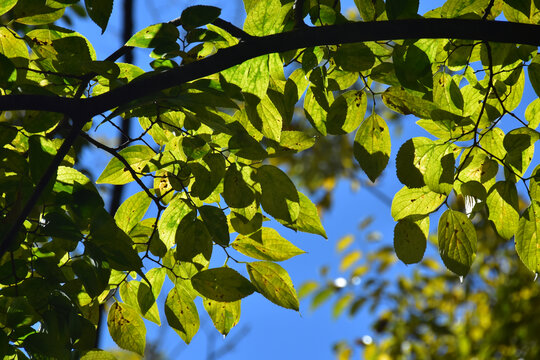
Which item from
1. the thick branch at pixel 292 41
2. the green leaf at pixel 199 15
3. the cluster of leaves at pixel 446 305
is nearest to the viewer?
the thick branch at pixel 292 41

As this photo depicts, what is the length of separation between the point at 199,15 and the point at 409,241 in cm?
48

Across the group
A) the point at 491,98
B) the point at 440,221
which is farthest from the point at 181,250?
the point at 491,98

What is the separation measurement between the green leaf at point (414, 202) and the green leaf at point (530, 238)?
0.46 feet

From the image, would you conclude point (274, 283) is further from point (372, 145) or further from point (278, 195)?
point (372, 145)

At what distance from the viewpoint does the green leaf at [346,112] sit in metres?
0.81

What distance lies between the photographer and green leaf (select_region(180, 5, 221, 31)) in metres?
0.66

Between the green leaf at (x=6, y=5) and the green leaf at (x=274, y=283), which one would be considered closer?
the green leaf at (x=6, y=5)

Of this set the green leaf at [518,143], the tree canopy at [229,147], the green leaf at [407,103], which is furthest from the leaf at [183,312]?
the green leaf at [518,143]

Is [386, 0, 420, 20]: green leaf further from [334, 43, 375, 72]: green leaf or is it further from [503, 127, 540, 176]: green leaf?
[503, 127, 540, 176]: green leaf

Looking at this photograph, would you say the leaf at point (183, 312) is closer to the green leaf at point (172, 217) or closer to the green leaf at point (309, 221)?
the green leaf at point (172, 217)

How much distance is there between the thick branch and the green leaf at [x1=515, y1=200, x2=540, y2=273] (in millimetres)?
371

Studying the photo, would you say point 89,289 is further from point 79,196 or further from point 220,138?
point 220,138

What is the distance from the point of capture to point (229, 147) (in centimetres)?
76

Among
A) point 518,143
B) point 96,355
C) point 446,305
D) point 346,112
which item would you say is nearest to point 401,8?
point 346,112
